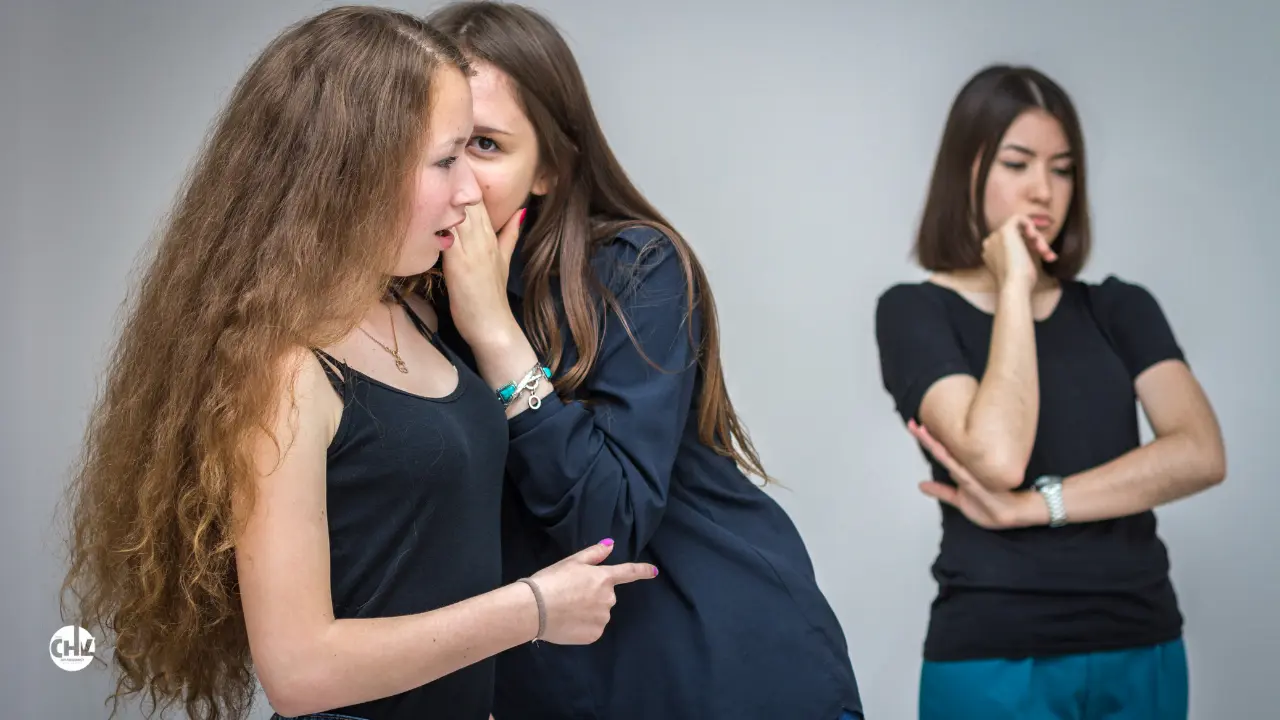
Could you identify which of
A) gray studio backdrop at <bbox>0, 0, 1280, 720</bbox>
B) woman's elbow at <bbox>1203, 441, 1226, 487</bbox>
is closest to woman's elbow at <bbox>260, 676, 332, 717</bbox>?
woman's elbow at <bbox>1203, 441, 1226, 487</bbox>

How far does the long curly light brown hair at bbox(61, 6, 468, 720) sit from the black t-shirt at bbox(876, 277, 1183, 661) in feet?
4.66

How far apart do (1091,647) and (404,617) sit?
1573mm

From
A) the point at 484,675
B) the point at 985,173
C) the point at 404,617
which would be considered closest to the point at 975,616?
the point at 985,173

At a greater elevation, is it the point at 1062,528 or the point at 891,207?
the point at 891,207

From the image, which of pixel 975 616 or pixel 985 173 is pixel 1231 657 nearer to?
pixel 975 616

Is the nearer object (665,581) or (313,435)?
(313,435)

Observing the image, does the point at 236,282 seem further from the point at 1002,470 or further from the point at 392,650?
the point at 1002,470

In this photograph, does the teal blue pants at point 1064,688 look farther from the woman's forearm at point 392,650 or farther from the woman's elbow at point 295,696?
the woman's elbow at point 295,696

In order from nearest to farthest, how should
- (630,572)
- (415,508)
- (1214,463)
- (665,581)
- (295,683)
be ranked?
(295,683)
(415,508)
(630,572)
(665,581)
(1214,463)

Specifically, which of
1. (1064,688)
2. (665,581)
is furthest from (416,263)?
(1064,688)

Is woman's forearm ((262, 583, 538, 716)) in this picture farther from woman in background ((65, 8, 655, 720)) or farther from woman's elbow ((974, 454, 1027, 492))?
woman's elbow ((974, 454, 1027, 492))

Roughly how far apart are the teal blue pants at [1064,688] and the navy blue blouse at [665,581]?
2.44 ft

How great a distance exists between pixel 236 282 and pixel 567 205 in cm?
59

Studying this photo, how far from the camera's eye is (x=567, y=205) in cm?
183
